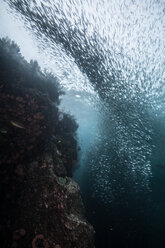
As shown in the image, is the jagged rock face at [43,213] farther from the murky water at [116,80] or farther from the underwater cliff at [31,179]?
the murky water at [116,80]

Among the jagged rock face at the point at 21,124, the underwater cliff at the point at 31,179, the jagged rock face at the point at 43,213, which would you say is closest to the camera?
the jagged rock face at the point at 43,213

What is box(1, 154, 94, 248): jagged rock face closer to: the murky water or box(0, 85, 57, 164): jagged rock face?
box(0, 85, 57, 164): jagged rock face

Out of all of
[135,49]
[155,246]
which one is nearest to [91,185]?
[155,246]

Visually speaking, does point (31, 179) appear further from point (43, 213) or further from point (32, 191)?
point (43, 213)

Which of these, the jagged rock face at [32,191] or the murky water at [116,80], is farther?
the murky water at [116,80]

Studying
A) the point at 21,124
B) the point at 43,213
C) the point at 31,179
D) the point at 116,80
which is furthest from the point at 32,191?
the point at 116,80

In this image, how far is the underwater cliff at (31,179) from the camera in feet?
14.3

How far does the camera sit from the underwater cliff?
4344mm

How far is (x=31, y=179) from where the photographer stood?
520cm

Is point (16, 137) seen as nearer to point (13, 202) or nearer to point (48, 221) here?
point (13, 202)

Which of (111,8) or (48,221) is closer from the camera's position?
(48,221)

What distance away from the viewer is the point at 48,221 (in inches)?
A: 177

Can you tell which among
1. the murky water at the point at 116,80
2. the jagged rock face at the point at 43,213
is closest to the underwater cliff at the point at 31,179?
the jagged rock face at the point at 43,213

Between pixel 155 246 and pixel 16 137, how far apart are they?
57.2 ft
